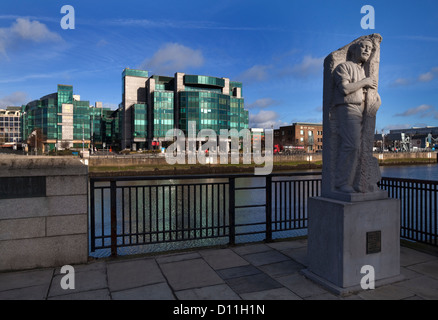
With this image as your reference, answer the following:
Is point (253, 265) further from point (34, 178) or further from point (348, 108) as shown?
point (34, 178)

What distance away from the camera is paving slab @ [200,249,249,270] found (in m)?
4.70

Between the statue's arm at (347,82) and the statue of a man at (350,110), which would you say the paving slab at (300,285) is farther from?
the statue's arm at (347,82)

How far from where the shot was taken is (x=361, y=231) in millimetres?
3832

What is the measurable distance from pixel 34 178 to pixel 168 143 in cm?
7789

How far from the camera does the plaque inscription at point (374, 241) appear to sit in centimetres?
390

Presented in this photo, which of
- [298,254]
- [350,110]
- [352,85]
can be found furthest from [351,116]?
[298,254]

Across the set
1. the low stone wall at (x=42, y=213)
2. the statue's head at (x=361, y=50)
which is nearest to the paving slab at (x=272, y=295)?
the low stone wall at (x=42, y=213)

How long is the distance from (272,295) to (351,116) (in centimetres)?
262

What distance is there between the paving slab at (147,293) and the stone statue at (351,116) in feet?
8.67

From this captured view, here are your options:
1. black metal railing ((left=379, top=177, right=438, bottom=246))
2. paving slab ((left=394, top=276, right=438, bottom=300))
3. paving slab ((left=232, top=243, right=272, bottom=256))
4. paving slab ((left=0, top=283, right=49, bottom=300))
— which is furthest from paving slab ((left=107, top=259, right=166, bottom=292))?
black metal railing ((left=379, top=177, right=438, bottom=246))

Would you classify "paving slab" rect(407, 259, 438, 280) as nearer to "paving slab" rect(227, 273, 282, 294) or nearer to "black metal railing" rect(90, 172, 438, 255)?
"black metal railing" rect(90, 172, 438, 255)

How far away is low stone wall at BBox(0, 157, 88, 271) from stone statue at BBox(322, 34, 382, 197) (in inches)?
155

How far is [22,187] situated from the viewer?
4.48 m

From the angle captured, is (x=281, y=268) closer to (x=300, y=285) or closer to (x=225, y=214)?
(x=300, y=285)
